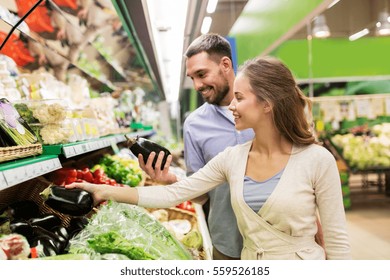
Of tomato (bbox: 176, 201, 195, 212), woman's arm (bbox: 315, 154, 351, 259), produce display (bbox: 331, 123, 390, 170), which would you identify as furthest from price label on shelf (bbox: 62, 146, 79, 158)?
produce display (bbox: 331, 123, 390, 170)

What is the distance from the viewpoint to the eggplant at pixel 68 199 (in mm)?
1646

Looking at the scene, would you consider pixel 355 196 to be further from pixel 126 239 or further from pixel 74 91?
pixel 126 239

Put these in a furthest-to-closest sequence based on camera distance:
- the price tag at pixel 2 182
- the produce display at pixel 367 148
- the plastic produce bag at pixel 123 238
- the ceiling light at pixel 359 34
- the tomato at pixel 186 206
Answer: the ceiling light at pixel 359 34 → the produce display at pixel 367 148 → the tomato at pixel 186 206 → the plastic produce bag at pixel 123 238 → the price tag at pixel 2 182

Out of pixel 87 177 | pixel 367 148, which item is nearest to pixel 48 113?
pixel 87 177

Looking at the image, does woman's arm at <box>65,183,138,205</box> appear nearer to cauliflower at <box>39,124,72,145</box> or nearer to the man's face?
cauliflower at <box>39,124,72,145</box>

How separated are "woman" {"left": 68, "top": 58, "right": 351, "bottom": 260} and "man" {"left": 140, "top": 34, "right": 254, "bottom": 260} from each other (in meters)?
0.34

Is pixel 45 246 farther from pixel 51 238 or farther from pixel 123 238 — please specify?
pixel 123 238

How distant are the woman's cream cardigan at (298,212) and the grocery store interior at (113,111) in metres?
0.37

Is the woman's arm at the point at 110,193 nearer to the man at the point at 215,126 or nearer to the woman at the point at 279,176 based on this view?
the woman at the point at 279,176

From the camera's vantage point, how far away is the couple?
61.5 inches

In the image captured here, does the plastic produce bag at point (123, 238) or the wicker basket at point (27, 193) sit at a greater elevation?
the wicker basket at point (27, 193)

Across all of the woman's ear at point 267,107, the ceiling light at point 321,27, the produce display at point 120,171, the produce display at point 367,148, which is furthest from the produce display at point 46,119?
the ceiling light at point 321,27
